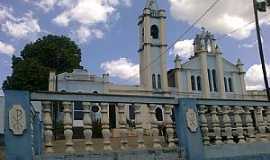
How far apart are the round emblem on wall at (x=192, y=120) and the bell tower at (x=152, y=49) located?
102ft

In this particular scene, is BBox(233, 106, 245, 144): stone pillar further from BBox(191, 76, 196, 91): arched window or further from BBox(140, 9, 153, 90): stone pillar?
BBox(191, 76, 196, 91): arched window

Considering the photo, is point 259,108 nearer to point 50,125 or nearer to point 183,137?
point 183,137

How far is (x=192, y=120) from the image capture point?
6.05 metres

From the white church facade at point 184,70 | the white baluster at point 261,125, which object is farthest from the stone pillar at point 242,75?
the white baluster at point 261,125

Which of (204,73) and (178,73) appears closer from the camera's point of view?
(178,73)

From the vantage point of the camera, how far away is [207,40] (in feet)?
142

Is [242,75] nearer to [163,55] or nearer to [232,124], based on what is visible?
[163,55]

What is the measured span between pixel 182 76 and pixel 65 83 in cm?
1478

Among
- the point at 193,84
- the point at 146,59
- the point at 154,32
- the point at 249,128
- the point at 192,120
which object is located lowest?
the point at 249,128

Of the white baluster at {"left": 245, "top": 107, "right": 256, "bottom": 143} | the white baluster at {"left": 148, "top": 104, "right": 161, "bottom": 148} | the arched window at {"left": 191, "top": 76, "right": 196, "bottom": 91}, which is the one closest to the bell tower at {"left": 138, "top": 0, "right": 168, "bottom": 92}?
the arched window at {"left": 191, "top": 76, "right": 196, "bottom": 91}

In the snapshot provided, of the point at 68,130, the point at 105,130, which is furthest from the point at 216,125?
the point at 68,130

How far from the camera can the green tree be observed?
32.2m

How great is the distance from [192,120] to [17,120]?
296cm

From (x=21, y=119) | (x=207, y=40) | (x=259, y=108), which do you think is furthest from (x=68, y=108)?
(x=207, y=40)
